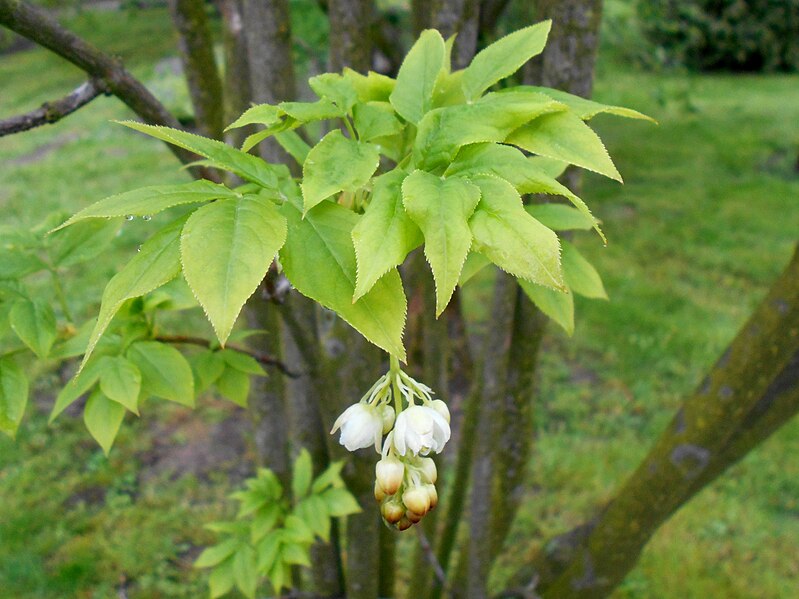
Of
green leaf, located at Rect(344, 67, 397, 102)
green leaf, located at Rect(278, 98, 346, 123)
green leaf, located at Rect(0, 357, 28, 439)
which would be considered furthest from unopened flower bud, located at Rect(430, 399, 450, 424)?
green leaf, located at Rect(0, 357, 28, 439)

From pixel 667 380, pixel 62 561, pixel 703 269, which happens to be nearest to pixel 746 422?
pixel 667 380

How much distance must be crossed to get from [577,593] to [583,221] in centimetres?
154

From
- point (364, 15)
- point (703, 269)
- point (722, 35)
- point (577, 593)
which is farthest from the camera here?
point (722, 35)

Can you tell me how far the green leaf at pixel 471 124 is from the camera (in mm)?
903

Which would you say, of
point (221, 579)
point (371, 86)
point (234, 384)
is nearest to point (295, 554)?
point (221, 579)

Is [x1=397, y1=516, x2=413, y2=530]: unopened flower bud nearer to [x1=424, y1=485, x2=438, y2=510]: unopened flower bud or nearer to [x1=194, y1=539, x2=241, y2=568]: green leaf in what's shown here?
[x1=424, y1=485, x2=438, y2=510]: unopened flower bud

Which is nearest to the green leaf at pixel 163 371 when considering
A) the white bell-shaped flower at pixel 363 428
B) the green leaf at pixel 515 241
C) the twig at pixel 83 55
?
the twig at pixel 83 55

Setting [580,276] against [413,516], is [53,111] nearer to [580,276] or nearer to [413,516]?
[413,516]

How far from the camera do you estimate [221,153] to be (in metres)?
0.93

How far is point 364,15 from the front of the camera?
79.4 inches

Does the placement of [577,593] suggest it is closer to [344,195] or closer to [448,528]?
[448,528]

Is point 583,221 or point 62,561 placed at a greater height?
point 583,221

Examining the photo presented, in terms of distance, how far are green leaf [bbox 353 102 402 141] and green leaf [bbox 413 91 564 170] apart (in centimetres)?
11

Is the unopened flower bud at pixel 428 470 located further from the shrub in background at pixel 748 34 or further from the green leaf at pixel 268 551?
the shrub in background at pixel 748 34
